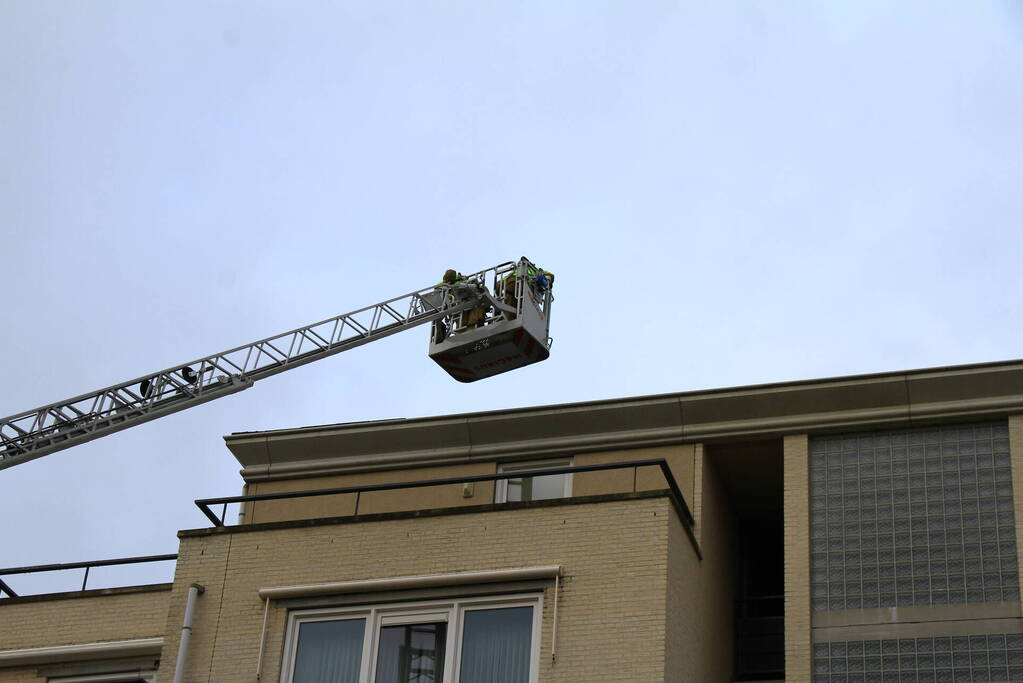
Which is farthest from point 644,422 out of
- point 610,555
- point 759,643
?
point 610,555

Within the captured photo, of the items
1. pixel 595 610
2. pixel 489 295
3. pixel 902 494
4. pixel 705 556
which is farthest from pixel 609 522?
pixel 489 295

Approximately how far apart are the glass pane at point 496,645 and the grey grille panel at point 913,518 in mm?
4577

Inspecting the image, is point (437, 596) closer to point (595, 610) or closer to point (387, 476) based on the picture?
point (595, 610)

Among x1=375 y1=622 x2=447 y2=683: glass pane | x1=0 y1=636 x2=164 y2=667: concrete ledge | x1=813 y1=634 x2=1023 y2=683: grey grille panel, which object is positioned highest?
x1=813 y1=634 x2=1023 y2=683: grey grille panel

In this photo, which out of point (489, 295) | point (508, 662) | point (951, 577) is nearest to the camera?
point (508, 662)

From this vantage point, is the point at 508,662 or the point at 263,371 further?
the point at 263,371

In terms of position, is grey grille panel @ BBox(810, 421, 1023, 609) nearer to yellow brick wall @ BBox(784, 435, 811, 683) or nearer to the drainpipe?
yellow brick wall @ BBox(784, 435, 811, 683)

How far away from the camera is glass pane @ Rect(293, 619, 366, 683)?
20641 millimetres

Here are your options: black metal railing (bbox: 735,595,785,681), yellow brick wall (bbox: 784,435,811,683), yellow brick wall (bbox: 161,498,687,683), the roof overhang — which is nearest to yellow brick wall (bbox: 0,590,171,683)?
yellow brick wall (bbox: 161,498,687,683)

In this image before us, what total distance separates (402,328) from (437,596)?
13242 millimetres

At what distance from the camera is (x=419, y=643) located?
20.6 meters

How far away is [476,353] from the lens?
3291 centimetres

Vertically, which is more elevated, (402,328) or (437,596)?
(402,328)

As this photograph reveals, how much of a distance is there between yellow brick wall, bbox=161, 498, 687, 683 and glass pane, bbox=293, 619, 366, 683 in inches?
13.2
